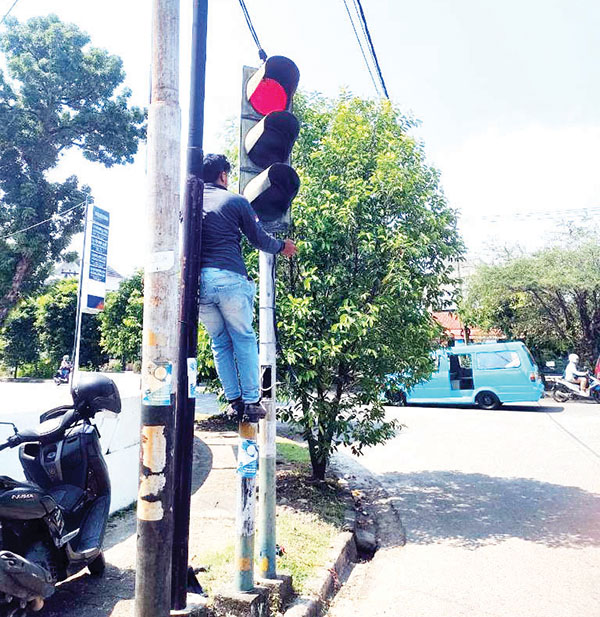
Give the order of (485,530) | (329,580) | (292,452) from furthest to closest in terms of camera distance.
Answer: (292,452) → (485,530) → (329,580)

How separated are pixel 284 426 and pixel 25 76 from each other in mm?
19255

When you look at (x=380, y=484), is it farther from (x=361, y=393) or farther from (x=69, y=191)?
(x=69, y=191)

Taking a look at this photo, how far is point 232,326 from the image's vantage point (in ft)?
11.3

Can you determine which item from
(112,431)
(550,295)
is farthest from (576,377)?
(112,431)

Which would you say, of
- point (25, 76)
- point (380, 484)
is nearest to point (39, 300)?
point (25, 76)

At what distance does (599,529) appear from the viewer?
5.81 metres

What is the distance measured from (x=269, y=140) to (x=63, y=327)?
27488 millimetres

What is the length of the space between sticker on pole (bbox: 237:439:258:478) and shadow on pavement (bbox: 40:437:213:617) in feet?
3.60

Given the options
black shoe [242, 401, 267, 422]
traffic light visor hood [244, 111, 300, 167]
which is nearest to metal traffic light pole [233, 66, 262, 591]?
black shoe [242, 401, 267, 422]

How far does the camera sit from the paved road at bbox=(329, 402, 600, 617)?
416cm

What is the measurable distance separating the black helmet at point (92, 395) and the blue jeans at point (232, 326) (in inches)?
37.9

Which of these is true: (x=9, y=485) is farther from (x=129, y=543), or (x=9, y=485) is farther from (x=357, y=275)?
(x=357, y=275)

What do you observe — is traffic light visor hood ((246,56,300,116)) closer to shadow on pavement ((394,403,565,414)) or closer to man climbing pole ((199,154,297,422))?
man climbing pole ((199,154,297,422))

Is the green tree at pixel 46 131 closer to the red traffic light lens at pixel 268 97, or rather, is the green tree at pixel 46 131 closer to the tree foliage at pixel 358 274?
the tree foliage at pixel 358 274
